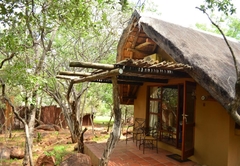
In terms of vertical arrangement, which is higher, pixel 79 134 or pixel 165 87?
pixel 165 87

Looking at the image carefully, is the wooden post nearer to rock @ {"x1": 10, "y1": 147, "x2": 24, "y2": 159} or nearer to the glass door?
the glass door

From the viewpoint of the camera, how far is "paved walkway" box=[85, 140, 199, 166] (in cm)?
517

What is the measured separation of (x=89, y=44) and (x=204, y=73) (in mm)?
7475

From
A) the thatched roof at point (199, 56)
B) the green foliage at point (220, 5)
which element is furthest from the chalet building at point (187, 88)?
the green foliage at point (220, 5)

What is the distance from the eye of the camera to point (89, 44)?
411 inches

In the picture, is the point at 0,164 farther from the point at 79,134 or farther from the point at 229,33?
the point at 229,33

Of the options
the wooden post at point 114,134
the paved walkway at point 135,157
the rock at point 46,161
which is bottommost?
the rock at point 46,161

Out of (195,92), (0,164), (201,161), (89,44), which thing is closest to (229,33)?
(89,44)

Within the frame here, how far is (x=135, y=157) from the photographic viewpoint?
5.66 m

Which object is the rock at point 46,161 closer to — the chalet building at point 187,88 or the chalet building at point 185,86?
the chalet building at point 185,86

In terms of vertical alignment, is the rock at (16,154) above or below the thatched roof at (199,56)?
below

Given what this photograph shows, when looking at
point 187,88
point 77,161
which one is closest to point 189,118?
point 187,88

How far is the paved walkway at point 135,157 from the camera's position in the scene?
517cm

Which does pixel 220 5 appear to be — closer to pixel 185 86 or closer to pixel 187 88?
pixel 185 86
